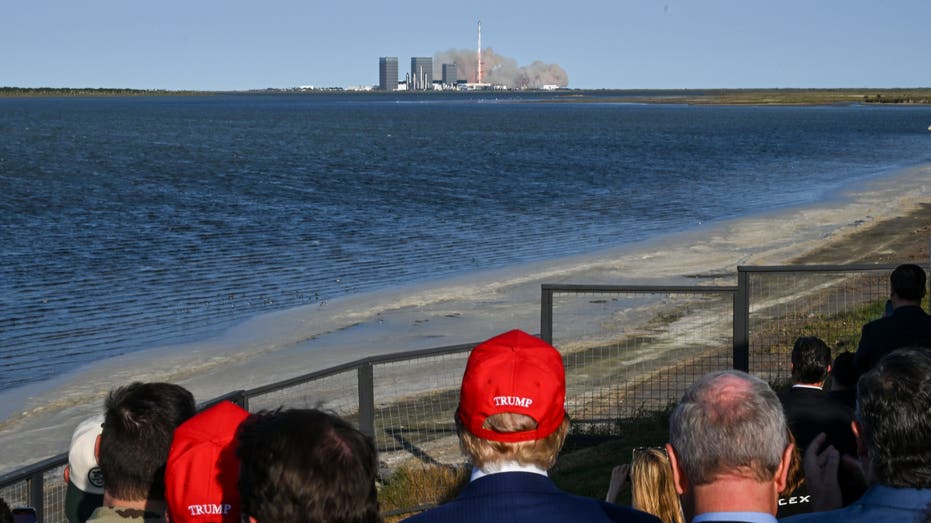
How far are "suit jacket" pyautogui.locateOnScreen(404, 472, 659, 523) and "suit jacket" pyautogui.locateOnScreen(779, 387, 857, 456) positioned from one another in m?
2.68

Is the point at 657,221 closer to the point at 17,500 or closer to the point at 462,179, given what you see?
the point at 462,179

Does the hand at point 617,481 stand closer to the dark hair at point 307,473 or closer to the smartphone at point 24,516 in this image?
the dark hair at point 307,473

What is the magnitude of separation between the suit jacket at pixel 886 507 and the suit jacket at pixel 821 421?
7.18 ft

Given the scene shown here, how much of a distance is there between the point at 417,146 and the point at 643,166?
29285 mm

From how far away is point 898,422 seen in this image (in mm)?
3385

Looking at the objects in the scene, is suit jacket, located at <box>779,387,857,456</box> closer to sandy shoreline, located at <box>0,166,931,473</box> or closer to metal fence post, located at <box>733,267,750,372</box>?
metal fence post, located at <box>733,267,750,372</box>

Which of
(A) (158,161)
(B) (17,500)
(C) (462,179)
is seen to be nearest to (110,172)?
(A) (158,161)

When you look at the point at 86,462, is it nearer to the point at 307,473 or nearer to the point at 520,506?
the point at 307,473

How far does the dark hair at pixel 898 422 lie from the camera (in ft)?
11.1

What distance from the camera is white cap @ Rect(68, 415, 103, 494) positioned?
422 centimetres

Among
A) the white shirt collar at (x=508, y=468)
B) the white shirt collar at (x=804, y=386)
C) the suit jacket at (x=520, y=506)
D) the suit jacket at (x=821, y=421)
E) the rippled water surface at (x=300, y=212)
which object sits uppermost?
the white shirt collar at (x=508, y=468)

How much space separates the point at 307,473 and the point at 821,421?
3.65 metres

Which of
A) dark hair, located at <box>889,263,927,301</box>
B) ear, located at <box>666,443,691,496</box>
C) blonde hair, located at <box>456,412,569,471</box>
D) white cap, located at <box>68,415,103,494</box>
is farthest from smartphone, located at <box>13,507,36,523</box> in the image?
dark hair, located at <box>889,263,927,301</box>

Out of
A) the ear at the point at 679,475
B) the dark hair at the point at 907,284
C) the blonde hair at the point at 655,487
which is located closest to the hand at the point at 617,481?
the blonde hair at the point at 655,487
